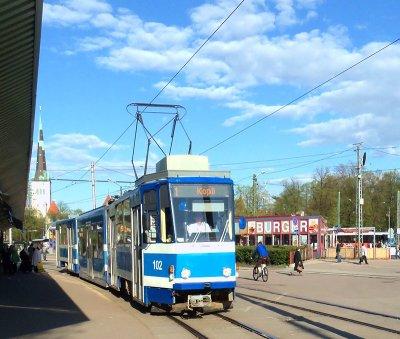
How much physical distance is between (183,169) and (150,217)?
1.35 metres

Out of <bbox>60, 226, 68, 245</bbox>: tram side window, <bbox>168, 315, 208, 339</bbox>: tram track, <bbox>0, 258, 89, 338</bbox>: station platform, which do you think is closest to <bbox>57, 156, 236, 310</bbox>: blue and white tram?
<bbox>168, 315, 208, 339</bbox>: tram track

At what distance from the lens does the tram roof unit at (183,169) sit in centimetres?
1377

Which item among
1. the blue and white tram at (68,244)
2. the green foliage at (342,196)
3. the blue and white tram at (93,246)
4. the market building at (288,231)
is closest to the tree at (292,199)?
the green foliage at (342,196)

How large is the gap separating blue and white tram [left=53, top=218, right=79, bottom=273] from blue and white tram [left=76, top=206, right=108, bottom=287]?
1.49 meters

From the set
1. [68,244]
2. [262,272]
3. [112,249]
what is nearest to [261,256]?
[262,272]

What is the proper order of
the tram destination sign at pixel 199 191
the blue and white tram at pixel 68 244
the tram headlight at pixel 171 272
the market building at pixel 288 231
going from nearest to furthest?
the tram headlight at pixel 171 272 → the tram destination sign at pixel 199 191 → the blue and white tram at pixel 68 244 → the market building at pixel 288 231

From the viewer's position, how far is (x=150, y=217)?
14.0 meters

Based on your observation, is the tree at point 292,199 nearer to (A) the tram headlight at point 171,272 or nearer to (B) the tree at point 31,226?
(B) the tree at point 31,226

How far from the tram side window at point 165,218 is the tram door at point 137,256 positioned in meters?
1.31

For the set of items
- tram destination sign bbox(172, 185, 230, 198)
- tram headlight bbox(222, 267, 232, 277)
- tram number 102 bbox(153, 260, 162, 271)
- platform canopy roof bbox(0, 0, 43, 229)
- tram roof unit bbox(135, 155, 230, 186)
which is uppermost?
platform canopy roof bbox(0, 0, 43, 229)

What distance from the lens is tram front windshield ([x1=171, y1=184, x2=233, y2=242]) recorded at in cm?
1332

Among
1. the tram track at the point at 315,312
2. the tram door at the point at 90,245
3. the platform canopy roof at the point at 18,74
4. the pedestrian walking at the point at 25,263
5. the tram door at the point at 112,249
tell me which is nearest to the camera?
the platform canopy roof at the point at 18,74

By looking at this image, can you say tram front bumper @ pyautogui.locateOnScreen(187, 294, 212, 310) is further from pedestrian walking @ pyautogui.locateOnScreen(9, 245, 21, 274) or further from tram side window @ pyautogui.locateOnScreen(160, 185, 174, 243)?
pedestrian walking @ pyautogui.locateOnScreen(9, 245, 21, 274)

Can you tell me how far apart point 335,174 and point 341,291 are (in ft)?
219
